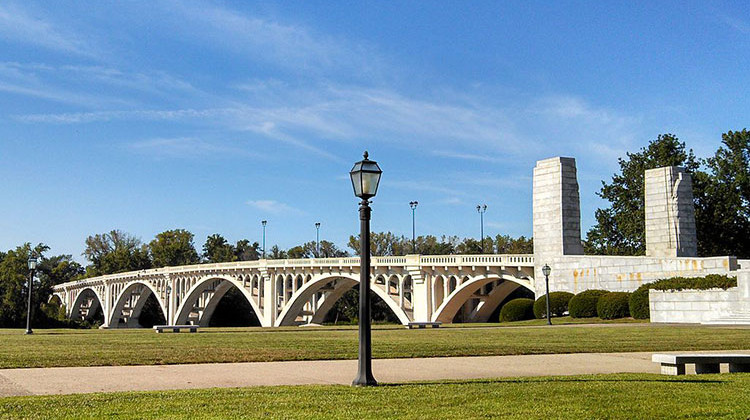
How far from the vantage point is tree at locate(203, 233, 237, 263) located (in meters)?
152

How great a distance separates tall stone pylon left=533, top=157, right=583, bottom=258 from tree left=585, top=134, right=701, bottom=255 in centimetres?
2261

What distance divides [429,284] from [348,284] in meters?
15.4

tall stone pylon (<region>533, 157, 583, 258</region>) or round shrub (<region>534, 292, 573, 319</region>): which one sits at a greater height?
tall stone pylon (<region>533, 157, 583, 258</region>)

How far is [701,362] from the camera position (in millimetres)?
12055

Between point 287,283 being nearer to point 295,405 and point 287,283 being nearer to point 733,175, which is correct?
point 733,175

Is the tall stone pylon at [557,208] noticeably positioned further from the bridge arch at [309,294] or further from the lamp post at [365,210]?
the lamp post at [365,210]

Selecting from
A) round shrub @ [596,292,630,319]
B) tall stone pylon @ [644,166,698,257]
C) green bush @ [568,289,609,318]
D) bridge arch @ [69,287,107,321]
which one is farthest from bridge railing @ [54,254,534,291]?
bridge arch @ [69,287,107,321]

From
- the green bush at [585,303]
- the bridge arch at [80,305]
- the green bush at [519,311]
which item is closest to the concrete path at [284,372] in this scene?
the green bush at [585,303]

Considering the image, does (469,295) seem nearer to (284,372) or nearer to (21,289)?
(284,372)

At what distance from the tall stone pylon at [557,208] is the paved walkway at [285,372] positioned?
33.1 m

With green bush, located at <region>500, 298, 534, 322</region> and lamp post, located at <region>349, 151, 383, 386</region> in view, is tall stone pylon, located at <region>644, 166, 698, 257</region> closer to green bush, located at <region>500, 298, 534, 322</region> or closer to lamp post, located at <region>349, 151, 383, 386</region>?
green bush, located at <region>500, 298, 534, 322</region>

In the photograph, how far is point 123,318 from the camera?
11462 centimetres

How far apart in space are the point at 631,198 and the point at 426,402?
220 feet

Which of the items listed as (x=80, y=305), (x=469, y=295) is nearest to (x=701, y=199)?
(x=469, y=295)
